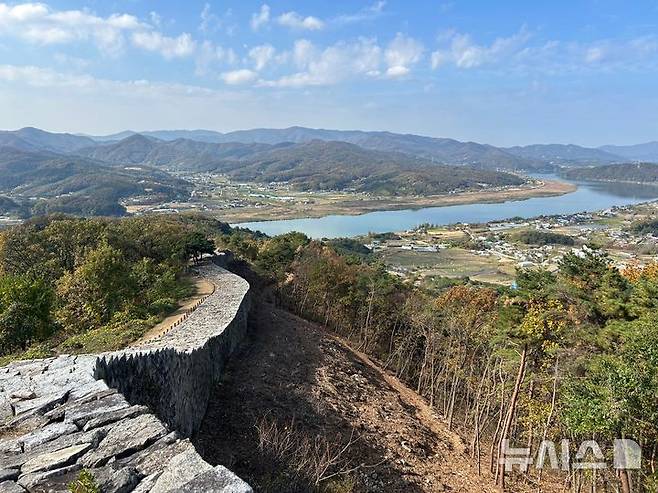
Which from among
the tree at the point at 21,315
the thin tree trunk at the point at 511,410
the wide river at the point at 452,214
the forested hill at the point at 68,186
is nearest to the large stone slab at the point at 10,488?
the thin tree trunk at the point at 511,410

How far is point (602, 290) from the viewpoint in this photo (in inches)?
603

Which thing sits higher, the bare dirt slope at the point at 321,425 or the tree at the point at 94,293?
the tree at the point at 94,293

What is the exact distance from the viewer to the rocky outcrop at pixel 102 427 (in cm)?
342

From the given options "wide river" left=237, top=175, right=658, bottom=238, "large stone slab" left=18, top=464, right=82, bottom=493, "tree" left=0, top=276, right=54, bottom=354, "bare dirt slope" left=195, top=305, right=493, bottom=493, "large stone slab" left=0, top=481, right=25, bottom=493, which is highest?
"large stone slab" left=0, top=481, right=25, bottom=493

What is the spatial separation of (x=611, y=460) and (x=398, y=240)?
3157 inches

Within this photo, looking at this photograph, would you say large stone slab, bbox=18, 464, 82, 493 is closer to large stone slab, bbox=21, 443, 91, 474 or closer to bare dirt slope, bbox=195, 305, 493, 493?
large stone slab, bbox=21, 443, 91, 474

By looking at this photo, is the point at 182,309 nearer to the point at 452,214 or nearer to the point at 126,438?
the point at 126,438

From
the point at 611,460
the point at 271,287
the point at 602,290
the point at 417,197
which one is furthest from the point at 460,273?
the point at 417,197

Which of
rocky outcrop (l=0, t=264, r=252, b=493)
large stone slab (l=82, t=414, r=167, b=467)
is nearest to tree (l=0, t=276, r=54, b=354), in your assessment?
rocky outcrop (l=0, t=264, r=252, b=493)

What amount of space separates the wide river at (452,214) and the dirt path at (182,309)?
66.6 m

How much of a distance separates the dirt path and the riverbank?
85.8 m

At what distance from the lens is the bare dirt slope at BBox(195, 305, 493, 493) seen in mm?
8211

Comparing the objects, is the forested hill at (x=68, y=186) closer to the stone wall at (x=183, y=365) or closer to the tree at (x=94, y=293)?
the tree at (x=94, y=293)

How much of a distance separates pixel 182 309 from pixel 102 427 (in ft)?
42.2
